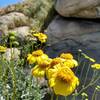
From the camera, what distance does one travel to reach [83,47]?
20.3ft

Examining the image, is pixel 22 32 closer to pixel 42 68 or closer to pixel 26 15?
pixel 26 15

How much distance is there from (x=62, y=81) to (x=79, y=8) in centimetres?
539

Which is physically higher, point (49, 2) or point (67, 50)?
point (49, 2)

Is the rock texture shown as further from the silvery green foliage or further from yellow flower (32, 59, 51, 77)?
yellow flower (32, 59, 51, 77)

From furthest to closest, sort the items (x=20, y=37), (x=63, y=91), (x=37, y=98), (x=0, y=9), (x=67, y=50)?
(x=0, y=9) < (x=20, y=37) < (x=67, y=50) < (x=37, y=98) < (x=63, y=91)

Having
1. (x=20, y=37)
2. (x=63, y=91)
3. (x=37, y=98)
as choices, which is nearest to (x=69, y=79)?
(x=63, y=91)

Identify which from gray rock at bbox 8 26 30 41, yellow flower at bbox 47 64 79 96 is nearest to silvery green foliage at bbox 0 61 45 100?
yellow flower at bbox 47 64 79 96

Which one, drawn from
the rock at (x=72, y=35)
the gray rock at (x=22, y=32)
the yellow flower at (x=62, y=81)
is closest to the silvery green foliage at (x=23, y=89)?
the yellow flower at (x=62, y=81)

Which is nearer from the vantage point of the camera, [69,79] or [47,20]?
[69,79]

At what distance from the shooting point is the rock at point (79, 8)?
6.61 meters

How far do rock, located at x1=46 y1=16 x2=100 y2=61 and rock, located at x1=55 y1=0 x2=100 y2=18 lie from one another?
12 centimetres

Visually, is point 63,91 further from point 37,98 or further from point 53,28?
point 53,28

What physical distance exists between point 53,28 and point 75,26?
363 millimetres

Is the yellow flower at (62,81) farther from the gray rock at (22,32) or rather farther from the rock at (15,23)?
the rock at (15,23)
